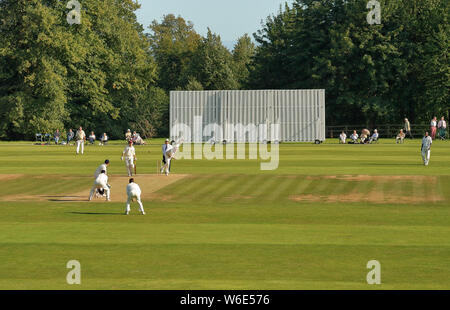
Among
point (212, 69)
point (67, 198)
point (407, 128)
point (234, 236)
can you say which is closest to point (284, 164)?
point (67, 198)

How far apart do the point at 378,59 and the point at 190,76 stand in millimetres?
29865

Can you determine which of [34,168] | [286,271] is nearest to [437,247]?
[286,271]

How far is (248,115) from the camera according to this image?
80750mm

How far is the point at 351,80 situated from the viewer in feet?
307

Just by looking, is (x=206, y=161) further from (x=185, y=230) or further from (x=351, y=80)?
(x=351, y=80)

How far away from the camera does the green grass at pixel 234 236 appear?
16109mm

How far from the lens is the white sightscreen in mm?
79500

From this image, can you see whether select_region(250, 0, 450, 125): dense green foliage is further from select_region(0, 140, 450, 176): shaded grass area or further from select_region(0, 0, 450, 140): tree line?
select_region(0, 140, 450, 176): shaded grass area

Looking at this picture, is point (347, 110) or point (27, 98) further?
point (347, 110)

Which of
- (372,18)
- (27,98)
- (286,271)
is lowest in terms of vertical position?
(286,271)

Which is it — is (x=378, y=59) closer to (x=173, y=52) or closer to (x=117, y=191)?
(x=173, y=52)

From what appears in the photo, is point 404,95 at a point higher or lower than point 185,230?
higher

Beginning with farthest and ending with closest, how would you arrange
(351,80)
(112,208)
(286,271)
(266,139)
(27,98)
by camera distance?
1. (351,80)
2. (27,98)
3. (266,139)
4. (112,208)
5. (286,271)
